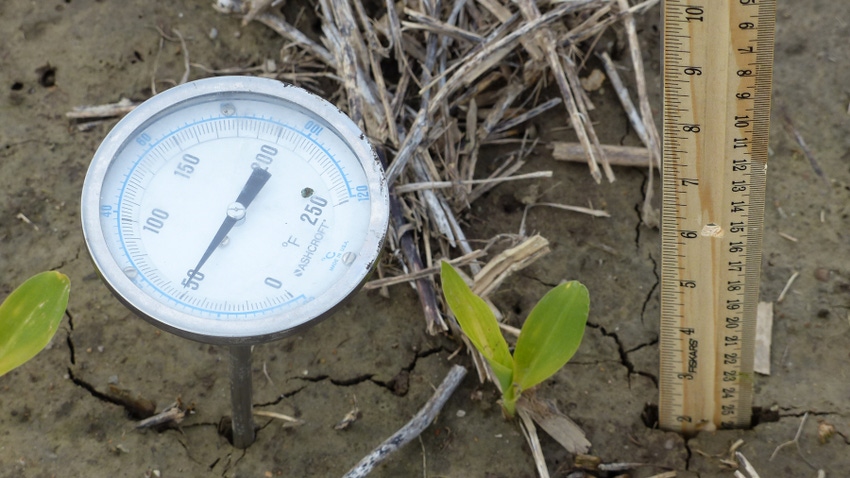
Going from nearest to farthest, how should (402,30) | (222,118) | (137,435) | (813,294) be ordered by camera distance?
(222,118)
(137,435)
(813,294)
(402,30)

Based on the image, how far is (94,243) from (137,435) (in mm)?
826

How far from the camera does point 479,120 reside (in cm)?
256

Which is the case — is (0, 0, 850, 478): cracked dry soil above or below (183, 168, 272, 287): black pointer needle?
below

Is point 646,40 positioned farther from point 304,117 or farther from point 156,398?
point 156,398

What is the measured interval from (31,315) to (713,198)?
152 cm

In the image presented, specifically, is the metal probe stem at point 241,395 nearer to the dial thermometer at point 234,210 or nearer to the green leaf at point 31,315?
the dial thermometer at point 234,210

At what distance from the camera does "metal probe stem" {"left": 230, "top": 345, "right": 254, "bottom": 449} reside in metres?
1.79

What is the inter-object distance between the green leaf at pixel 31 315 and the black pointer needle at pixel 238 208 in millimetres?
383

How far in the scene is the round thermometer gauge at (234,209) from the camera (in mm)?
1529

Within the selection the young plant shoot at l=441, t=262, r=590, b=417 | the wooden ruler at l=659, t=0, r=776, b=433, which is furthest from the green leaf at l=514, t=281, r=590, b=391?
the wooden ruler at l=659, t=0, r=776, b=433

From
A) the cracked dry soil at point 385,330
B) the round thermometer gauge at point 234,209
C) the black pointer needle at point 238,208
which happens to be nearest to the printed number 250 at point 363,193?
the round thermometer gauge at point 234,209

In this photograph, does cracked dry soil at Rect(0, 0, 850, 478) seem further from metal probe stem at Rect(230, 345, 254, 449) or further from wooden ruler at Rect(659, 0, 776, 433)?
wooden ruler at Rect(659, 0, 776, 433)

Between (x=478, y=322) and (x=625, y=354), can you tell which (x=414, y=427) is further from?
(x=625, y=354)

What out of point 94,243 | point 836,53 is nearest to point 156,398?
point 94,243
